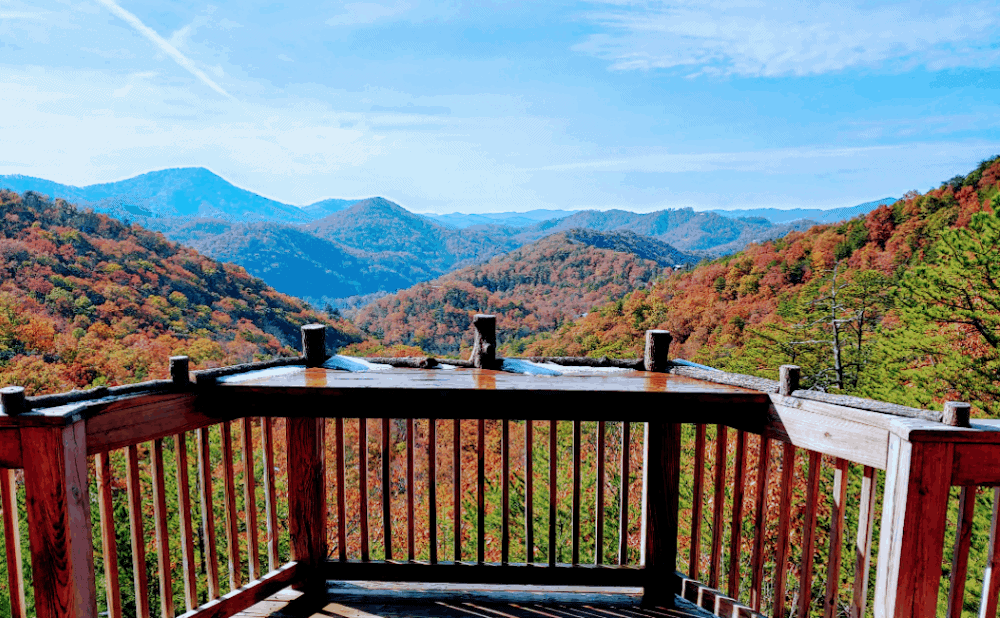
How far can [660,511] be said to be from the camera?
2535 mm

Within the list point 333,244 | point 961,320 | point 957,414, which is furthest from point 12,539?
point 333,244

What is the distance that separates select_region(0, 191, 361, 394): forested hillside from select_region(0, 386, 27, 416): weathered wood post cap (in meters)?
19.5

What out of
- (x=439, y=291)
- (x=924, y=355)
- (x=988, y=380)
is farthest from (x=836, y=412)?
(x=439, y=291)

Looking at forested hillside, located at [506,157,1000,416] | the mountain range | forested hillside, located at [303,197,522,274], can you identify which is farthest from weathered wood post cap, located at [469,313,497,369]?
forested hillside, located at [303,197,522,274]

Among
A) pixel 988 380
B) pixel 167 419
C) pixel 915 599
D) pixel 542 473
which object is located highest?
pixel 167 419

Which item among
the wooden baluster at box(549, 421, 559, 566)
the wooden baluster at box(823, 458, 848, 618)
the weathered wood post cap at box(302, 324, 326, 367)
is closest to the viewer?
the wooden baluster at box(823, 458, 848, 618)

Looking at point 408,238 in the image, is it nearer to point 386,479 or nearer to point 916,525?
point 386,479

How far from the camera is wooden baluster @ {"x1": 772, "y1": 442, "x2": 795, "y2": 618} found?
2066 mm

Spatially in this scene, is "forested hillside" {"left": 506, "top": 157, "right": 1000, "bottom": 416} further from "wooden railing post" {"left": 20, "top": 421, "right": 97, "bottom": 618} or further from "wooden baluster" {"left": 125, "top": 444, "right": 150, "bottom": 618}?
"wooden railing post" {"left": 20, "top": 421, "right": 97, "bottom": 618}

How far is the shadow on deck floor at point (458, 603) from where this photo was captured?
8.21 feet

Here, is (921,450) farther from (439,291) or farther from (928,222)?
(439,291)

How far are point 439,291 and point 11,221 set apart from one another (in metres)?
33.6

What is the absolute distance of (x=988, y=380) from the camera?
34.6ft

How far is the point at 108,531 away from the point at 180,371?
0.58 meters
